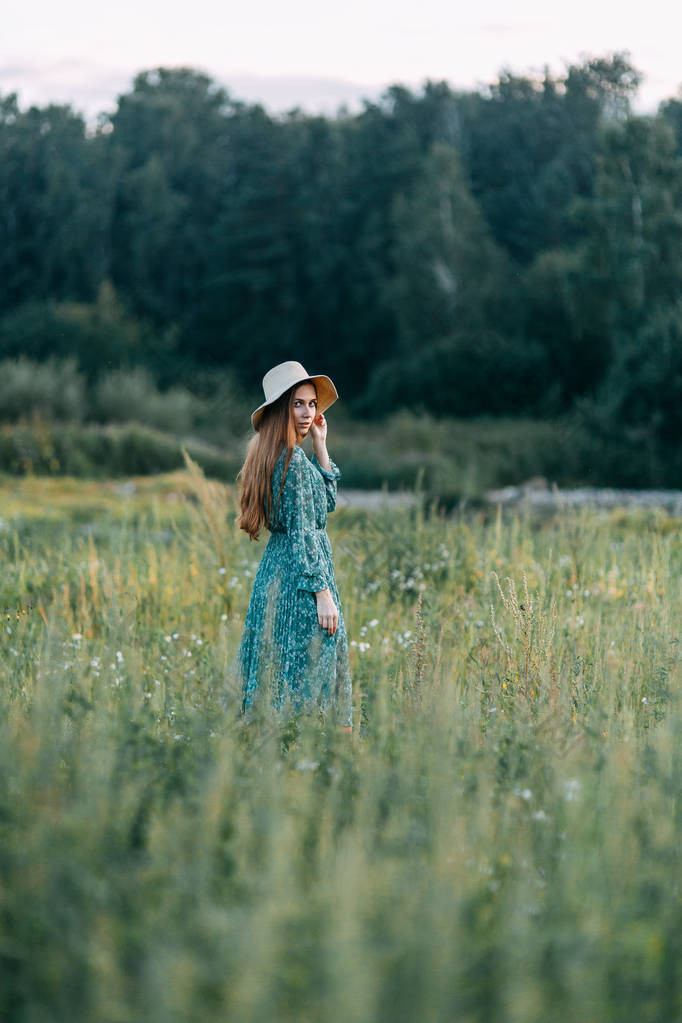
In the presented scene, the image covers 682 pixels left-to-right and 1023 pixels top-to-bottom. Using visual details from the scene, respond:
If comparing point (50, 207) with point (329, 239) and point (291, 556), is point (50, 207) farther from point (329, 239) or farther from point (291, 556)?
point (291, 556)

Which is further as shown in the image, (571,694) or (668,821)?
(571,694)

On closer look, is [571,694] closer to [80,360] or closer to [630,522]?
[630,522]

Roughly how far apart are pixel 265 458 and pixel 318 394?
1.69 feet

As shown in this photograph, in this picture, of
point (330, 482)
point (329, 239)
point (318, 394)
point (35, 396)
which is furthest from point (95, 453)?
point (329, 239)

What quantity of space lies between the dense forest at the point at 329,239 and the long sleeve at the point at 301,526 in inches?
1167

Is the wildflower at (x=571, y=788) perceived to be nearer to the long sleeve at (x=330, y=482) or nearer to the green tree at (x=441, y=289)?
the long sleeve at (x=330, y=482)

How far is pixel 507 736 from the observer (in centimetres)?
318

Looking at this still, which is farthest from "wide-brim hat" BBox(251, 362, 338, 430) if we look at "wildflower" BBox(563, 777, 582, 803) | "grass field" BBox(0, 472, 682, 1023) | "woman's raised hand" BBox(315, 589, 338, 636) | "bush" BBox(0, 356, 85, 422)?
"bush" BBox(0, 356, 85, 422)

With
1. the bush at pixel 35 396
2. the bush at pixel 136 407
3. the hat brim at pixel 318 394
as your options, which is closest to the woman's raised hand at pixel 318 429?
the hat brim at pixel 318 394

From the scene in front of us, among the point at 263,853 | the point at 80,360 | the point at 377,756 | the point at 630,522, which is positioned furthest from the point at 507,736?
the point at 80,360

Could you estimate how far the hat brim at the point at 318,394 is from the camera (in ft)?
14.2

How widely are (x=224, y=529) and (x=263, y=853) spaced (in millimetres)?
4824

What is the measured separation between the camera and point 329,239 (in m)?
47.2

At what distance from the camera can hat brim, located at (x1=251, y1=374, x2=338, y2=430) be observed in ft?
14.2
